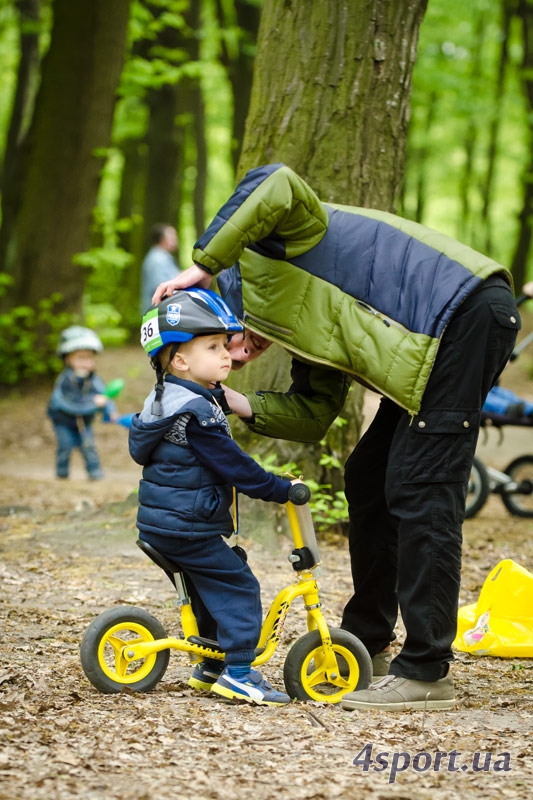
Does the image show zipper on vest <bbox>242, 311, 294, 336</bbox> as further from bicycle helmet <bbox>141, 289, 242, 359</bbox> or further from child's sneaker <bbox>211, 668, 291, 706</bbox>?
child's sneaker <bbox>211, 668, 291, 706</bbox>

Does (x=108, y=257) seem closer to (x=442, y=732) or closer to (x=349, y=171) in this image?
(x=349, y=171)

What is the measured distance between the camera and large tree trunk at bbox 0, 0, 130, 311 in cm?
1397

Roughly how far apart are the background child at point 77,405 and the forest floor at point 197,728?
491cm

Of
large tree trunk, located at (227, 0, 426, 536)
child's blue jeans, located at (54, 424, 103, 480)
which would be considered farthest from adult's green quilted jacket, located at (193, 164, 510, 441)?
child's blue jeans, located at (54, 424, 103, 480)

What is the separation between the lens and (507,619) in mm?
4613

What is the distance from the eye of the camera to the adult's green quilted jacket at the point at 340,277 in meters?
3.44

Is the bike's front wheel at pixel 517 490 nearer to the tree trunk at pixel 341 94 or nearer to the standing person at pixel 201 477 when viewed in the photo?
the tree trunk at pixel 341 94

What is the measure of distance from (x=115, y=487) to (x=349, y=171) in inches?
210

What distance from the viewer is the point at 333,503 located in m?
6.29

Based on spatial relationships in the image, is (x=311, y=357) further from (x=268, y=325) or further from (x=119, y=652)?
(x=119, y=652)

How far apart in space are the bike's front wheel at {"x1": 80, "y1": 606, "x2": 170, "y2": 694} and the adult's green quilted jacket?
91cm

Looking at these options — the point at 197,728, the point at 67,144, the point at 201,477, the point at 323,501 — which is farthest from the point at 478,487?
the point at 67,144

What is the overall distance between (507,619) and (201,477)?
6.27 feet

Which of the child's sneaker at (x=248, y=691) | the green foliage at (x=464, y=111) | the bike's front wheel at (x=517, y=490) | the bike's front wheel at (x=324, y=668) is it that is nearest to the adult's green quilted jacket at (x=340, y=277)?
the bike's front wheel at (x=324, y=668)
